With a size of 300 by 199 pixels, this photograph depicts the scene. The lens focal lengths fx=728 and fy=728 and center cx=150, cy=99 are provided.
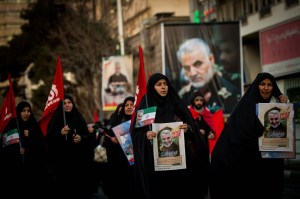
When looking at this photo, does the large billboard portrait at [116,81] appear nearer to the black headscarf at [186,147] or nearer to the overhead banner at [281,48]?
the overhead banner at [281,48]

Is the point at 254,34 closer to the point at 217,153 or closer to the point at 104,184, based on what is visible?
the point at 104,184

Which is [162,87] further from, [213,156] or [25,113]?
[25,113]

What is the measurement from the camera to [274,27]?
78.9 feet

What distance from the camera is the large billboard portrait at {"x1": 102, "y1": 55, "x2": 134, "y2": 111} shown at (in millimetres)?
24359

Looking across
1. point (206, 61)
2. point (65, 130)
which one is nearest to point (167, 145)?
point (65, 130)

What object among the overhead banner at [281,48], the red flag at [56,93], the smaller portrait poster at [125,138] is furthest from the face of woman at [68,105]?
the overhead banner at [281,48]

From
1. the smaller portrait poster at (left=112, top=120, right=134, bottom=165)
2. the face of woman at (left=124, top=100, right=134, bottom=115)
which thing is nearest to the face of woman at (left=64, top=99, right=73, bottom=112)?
the face of woman at (left=124, top=100, right=134, bottom=115)

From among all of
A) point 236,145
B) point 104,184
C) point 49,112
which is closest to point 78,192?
point 104,184

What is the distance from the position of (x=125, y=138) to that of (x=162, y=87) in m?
2.18

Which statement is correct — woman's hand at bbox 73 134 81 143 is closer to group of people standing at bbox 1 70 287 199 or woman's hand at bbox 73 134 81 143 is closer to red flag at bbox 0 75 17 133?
red flag at bbox 0 75 17 133

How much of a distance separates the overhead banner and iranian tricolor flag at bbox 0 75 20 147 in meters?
11.1

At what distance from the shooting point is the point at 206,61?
20.4 metres

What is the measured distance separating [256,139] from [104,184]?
473 cm

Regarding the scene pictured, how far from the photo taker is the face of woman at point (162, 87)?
7543 millimetres
